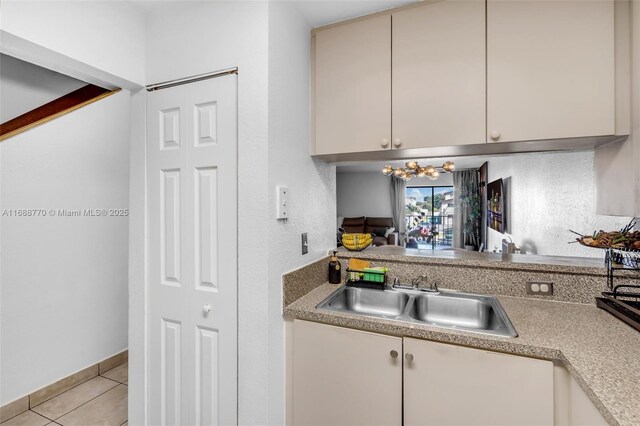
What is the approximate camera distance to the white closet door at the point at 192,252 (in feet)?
4.54

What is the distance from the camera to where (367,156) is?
175 centimetres

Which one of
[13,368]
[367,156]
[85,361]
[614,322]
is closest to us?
[614,322]

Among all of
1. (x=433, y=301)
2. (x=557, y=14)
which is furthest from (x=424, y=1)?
(x=433, y=301)

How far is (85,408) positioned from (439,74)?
2.99 meters

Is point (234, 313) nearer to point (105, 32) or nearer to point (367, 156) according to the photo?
point (367, 156)

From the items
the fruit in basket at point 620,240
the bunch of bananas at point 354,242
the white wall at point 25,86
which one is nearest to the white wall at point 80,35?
the white wall at point 25,86

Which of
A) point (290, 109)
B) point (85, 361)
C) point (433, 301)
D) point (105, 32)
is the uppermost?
point (105, 32)

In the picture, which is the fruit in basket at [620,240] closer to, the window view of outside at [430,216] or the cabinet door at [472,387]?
the cabinet door at [472,387]

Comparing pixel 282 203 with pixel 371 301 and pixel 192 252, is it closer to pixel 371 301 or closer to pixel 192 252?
pixel 192 252

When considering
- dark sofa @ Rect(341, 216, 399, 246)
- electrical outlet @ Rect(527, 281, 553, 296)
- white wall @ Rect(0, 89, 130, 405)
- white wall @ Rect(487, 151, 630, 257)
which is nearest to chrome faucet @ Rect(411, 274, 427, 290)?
electrical outlet @ Rect(527, 281, 553, 296)

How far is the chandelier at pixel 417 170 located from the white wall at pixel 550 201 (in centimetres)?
26

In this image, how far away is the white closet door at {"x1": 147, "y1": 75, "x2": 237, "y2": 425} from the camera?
138 cm

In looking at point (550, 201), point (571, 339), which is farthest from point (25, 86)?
point (550, 201)

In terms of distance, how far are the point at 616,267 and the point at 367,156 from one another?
4.31ft
